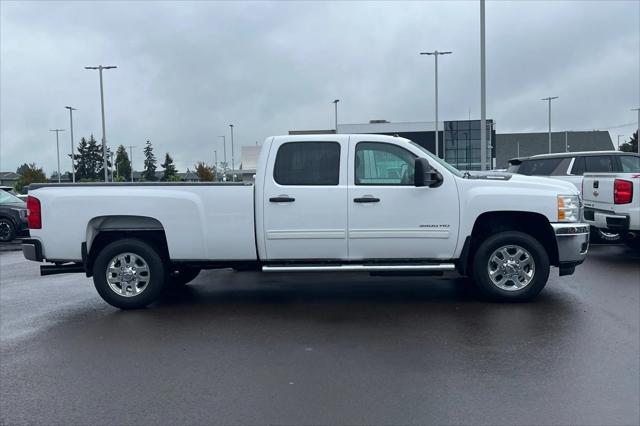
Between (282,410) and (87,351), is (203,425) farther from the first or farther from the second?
(87,351)

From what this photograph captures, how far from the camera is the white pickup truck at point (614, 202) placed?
35.6 ft

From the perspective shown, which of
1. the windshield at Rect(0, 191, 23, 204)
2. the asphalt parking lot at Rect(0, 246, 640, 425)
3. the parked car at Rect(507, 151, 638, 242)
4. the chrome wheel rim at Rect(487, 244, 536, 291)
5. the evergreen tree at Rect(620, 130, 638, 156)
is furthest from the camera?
the evergreen tree at Rect(620, 130, 638, 156)

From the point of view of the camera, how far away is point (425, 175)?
755cm

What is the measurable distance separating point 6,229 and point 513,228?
1609 cm

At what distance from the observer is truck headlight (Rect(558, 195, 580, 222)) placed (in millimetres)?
7742

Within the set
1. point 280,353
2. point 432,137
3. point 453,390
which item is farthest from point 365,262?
point 432,137

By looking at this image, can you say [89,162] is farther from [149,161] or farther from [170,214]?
[170,214]

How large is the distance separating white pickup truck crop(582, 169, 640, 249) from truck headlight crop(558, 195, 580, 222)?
3.59 metres

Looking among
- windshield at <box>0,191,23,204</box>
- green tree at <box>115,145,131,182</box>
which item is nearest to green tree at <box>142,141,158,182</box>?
green tree at <box>115,145,131,182</box>

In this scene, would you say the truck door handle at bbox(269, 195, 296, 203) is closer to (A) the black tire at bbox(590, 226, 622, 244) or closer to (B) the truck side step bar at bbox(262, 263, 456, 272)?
(B) the truck side step bar at bbox(262, 263, 456, 272)

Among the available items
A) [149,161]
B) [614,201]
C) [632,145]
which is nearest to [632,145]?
[632,145]

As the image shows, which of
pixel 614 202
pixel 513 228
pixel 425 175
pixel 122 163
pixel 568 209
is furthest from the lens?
pixel 122 163

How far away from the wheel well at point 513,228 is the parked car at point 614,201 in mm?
3653

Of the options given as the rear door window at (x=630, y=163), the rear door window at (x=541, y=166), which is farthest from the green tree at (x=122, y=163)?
the rear door window at (x=630, y=163)
